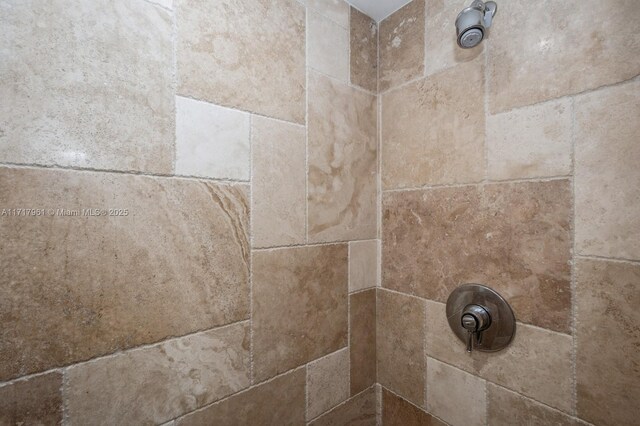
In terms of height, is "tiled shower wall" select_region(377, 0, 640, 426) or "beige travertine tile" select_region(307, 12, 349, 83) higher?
"beige travertine tile" select_region(307, 12, 349, 83)

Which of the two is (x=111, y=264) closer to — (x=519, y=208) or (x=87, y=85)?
(x=87, y=85)

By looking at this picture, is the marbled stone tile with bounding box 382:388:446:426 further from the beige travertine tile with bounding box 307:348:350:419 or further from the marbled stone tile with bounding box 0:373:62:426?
the marbled stone tile with bounding box 0:373:62:426

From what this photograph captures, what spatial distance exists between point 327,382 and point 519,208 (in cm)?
88

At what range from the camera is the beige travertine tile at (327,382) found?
989mm

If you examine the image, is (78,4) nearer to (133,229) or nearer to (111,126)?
(111,126)

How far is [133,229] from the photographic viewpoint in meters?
0.66

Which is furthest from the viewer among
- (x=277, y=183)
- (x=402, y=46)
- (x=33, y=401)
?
(x=402, y=46)

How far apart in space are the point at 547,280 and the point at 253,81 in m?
1.02

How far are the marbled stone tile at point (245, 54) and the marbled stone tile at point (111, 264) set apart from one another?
0.89 ft

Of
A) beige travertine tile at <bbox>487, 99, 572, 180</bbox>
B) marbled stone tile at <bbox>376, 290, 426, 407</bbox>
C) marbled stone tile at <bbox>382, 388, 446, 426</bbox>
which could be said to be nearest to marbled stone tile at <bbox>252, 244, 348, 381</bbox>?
marbled stone tile at <bbox>376, 290, 426, 407</bbox>

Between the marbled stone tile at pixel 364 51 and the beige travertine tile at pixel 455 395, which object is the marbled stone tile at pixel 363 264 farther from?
the marbled stone tile at pixel 364 51

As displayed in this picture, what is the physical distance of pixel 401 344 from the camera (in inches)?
43.7

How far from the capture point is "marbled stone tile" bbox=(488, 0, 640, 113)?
657 mm

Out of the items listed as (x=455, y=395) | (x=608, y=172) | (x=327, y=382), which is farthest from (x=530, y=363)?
(x=327, y=382)
